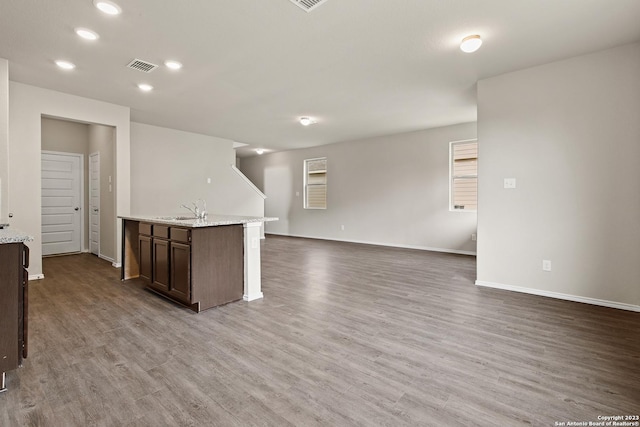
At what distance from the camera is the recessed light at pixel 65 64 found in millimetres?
3471

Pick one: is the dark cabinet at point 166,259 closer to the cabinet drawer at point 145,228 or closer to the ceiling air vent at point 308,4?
the cabinet drawer at point 145,228

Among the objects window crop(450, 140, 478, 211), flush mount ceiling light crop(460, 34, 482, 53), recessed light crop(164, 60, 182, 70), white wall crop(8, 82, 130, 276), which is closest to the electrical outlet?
flush mount ceiling light crop(460, 34, 482, 53)

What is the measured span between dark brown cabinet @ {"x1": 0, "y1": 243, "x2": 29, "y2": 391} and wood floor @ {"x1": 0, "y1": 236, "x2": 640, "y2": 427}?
0.68ft

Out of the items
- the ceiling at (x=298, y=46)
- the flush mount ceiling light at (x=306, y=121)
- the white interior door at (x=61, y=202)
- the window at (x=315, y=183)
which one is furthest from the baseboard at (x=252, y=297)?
the window at (x=315, y=183)

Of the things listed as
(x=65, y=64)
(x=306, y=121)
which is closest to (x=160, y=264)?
(x=65, y=64)

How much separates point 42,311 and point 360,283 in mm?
3460

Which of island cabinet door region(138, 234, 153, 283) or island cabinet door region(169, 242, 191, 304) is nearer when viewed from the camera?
island cabinet door region(169, 242, 191, 304)

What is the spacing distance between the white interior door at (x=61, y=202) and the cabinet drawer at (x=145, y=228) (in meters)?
3.74

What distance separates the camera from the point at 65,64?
3.52m

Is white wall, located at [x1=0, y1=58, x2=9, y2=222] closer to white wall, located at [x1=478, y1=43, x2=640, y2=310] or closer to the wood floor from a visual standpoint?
the wood floor

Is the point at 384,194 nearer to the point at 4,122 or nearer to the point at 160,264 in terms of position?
the point at 160,264

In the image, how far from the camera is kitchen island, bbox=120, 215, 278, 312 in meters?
3.03

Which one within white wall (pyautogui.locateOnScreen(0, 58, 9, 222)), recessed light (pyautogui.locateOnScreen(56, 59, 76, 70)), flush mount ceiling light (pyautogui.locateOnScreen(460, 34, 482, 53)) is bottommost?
white wall (pyautogui.locateOnScreen(0, 58, 9, 222))

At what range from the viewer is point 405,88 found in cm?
426
